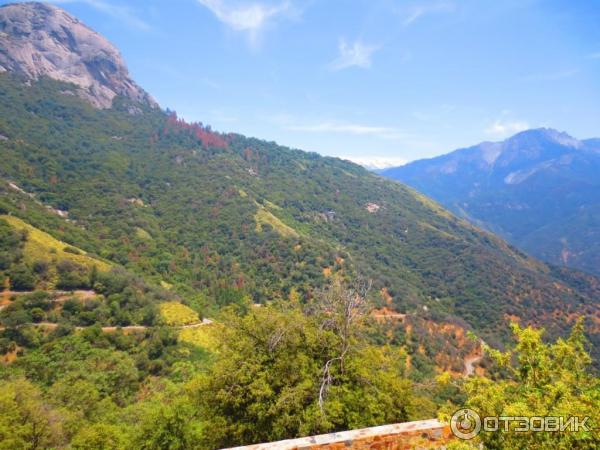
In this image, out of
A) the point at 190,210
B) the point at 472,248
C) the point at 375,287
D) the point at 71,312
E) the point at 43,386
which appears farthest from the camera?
the point at 472,248

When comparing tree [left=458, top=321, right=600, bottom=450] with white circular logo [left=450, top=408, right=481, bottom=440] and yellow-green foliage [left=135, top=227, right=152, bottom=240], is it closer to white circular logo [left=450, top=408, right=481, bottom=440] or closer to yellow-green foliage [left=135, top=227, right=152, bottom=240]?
white circular logo [left=450, top=408, right=481, bottom=440]

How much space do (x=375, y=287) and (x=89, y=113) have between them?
175 metres

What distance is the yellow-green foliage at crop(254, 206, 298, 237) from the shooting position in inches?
4542

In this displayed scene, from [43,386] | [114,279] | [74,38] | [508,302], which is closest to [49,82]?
[74,38]

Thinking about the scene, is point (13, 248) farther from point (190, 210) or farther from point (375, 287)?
point (375, 287)

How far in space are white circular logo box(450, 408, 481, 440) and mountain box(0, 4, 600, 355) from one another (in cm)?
7250

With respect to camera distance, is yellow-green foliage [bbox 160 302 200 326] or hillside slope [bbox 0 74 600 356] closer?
yellow-green foliage [bbox 160 302 200 326]

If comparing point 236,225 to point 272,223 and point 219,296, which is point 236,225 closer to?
point 272,223

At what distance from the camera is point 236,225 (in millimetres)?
116188

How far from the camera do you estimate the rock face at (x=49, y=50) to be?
170m

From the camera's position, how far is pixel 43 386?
34.7 m

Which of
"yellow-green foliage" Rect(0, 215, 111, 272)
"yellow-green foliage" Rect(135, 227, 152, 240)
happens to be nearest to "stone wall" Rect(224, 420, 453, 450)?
"yellow-green foliage" Rect(0, 215, 111, 272)

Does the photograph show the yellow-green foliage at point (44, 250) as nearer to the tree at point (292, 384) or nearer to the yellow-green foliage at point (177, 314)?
the yellow-green foliage at point (177, 314)

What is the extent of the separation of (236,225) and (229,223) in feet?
9.75
